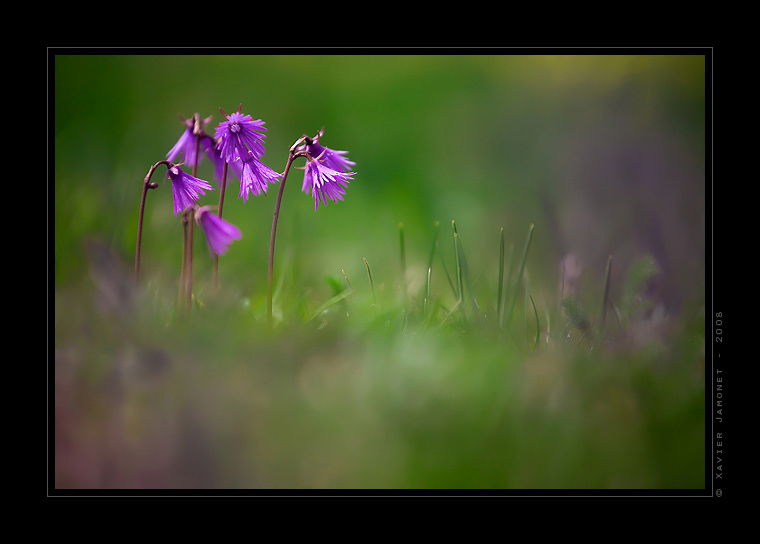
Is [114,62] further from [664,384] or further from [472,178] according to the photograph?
[664,384]

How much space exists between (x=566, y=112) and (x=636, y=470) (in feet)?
8.98

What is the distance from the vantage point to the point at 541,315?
6.06ft

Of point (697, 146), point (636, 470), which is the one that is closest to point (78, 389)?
point (636, 470)

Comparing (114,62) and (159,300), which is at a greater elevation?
(114,62)

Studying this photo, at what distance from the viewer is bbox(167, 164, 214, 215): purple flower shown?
180cm

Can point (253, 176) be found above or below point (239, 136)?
below

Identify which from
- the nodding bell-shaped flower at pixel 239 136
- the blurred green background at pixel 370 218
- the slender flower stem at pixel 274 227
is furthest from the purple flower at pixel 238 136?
the blurred green background at pixel 370 218

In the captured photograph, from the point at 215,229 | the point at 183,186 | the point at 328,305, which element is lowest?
the point at 328,305

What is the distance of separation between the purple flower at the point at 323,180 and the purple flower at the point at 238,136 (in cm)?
16

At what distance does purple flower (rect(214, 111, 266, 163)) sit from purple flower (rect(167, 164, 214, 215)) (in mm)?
109

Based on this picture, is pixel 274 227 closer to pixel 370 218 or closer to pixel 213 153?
pixel 213 153

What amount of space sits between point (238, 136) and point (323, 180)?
27 cm

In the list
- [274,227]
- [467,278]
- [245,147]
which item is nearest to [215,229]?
[274,227]

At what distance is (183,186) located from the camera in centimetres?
183
